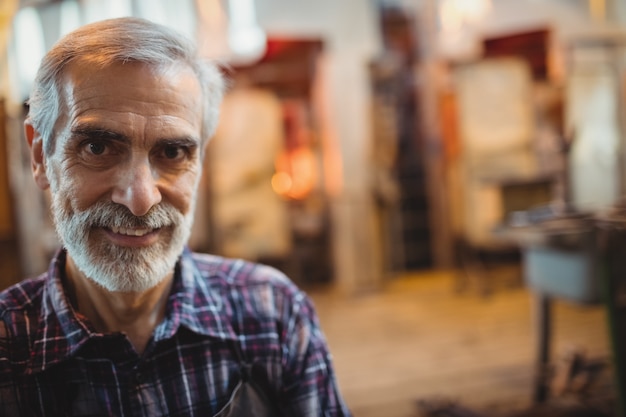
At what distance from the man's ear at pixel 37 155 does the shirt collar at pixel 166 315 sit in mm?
176

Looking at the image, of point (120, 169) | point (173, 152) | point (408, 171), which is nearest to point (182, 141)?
point (173, 152)

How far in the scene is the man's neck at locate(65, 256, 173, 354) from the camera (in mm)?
1164

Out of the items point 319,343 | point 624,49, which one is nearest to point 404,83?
point 624,49

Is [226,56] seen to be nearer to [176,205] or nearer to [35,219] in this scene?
[35,219]

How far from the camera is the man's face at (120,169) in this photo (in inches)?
41.7

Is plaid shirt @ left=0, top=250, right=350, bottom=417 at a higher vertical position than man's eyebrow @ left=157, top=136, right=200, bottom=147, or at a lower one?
lower

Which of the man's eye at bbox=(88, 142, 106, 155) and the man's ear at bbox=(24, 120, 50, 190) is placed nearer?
the man's eye at bbox=(88, 142, 106, 155)

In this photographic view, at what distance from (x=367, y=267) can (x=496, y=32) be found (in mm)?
3222

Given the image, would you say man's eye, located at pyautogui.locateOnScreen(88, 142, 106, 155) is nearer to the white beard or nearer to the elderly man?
the elderly man

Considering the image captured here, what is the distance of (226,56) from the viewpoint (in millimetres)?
5406

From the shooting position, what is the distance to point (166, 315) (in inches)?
47.1

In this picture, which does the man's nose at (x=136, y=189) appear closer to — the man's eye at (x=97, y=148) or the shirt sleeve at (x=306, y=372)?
the man's eye at (x=97, y=148)

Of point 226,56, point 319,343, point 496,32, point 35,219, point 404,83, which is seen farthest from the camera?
point 404,83

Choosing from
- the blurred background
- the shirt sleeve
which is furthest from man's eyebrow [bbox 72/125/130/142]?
the blurred background
